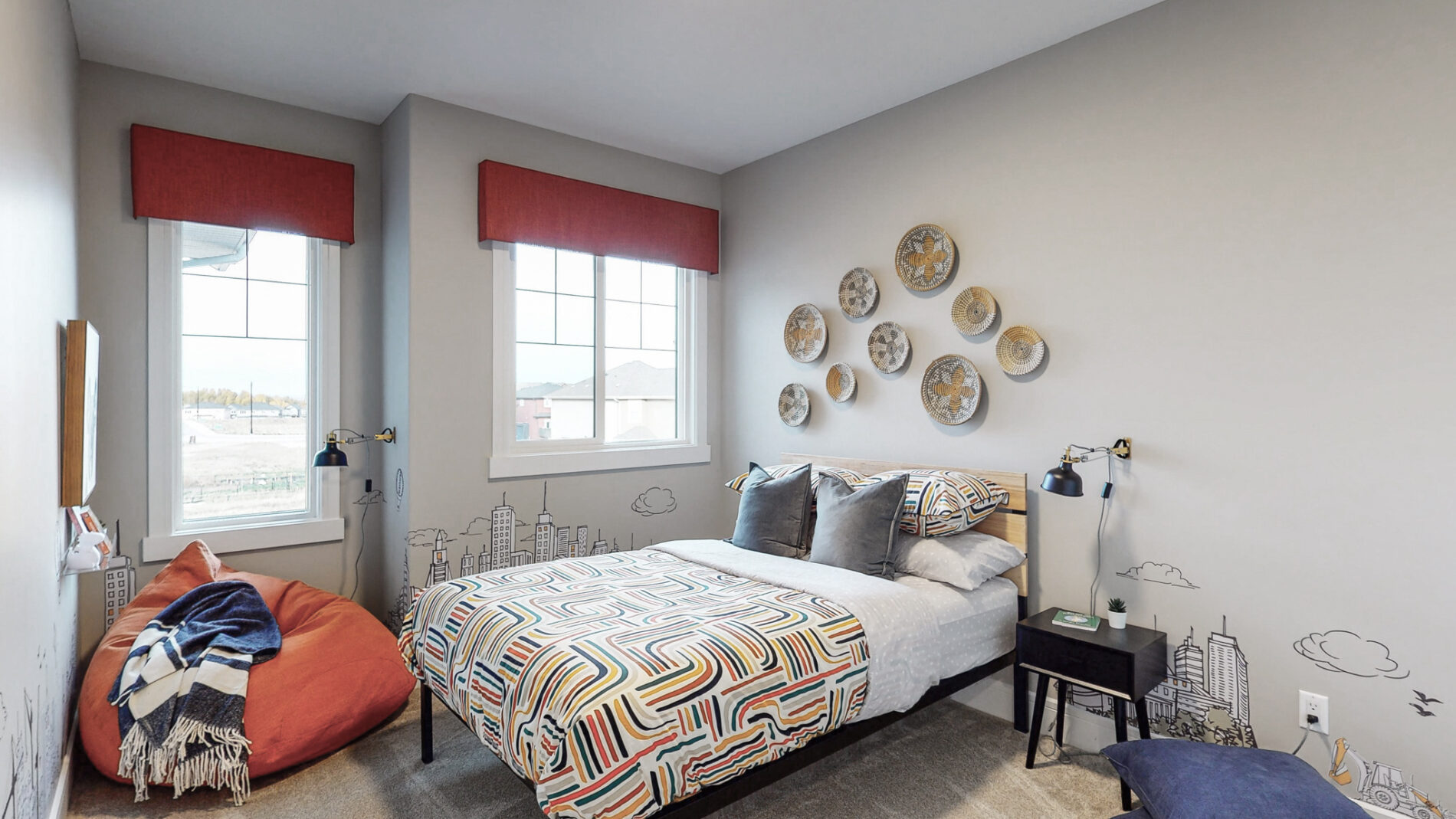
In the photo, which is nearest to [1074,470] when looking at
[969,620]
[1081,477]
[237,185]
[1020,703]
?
[1081,477]

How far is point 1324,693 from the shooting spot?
86.5 inches

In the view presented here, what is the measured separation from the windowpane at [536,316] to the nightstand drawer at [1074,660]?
2.65 m

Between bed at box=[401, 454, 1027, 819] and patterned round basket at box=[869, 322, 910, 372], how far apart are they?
31.6 inches

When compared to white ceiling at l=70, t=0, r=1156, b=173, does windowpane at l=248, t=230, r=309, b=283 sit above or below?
below

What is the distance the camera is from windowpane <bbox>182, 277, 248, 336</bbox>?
10.5 feet

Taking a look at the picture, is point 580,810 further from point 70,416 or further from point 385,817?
point 70,416

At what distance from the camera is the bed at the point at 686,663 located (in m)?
1.65

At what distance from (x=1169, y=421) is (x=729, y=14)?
7.12 ft

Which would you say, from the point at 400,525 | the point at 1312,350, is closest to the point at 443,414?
the point at 400,525

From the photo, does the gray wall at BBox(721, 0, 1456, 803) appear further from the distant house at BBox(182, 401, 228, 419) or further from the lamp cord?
the distant house at BBox(182, 401, 228, 419)

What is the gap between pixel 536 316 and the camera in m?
3.74

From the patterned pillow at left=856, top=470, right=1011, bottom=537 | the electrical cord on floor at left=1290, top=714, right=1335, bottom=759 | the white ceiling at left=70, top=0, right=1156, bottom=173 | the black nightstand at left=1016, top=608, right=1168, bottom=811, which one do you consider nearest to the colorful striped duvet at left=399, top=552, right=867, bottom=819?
the patterned pillow at left=856, top=470, right=1011, bottom=537

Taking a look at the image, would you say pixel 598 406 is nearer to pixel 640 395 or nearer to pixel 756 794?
pixel 640 395

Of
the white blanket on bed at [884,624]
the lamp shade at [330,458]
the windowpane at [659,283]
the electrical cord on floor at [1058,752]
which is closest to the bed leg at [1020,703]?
the electrical cord on floor at [1058,752]
